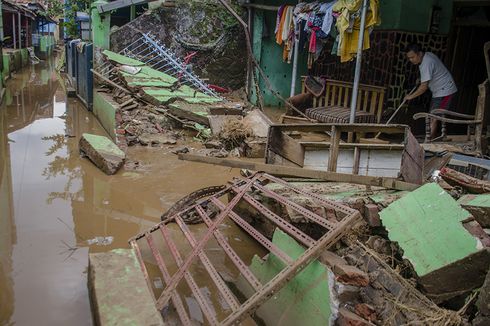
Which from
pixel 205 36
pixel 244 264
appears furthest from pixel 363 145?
pixel 205 36

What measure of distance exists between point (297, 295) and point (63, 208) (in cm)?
336

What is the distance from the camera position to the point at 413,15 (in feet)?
27.4

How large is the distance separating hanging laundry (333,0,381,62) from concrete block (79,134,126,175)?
14.6 ft

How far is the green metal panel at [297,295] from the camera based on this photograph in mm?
2824

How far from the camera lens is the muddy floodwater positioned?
3.45 m

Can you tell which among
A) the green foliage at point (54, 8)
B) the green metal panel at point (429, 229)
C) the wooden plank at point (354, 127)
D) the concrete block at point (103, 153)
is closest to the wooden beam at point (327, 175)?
the green metal panel at point (429, 229)

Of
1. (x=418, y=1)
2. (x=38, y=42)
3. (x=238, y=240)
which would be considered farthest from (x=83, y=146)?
(x=38, y=42)

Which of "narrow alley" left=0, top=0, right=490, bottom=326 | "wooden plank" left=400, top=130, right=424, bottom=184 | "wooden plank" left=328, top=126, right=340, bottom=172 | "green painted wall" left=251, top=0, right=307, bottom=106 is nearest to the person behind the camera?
"narrow alley" left=0, top=0, right=490, bottom=326

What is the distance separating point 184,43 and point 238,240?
1127 centimetres

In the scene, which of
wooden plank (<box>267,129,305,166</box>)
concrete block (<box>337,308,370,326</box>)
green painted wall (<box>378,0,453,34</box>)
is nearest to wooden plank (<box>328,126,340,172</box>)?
wooden plank (<box>267,129,305,166</box>)

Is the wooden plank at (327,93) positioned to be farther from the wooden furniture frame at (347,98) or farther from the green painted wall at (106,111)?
the green painted wall at (106,111)

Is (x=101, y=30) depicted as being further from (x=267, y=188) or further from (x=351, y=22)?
(x=267, y=188)

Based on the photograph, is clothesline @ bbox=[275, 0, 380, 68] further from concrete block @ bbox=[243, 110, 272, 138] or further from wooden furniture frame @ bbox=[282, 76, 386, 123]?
concrete block @ bbox=[243, 110, 272, 138]

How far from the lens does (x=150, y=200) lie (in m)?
5.60
